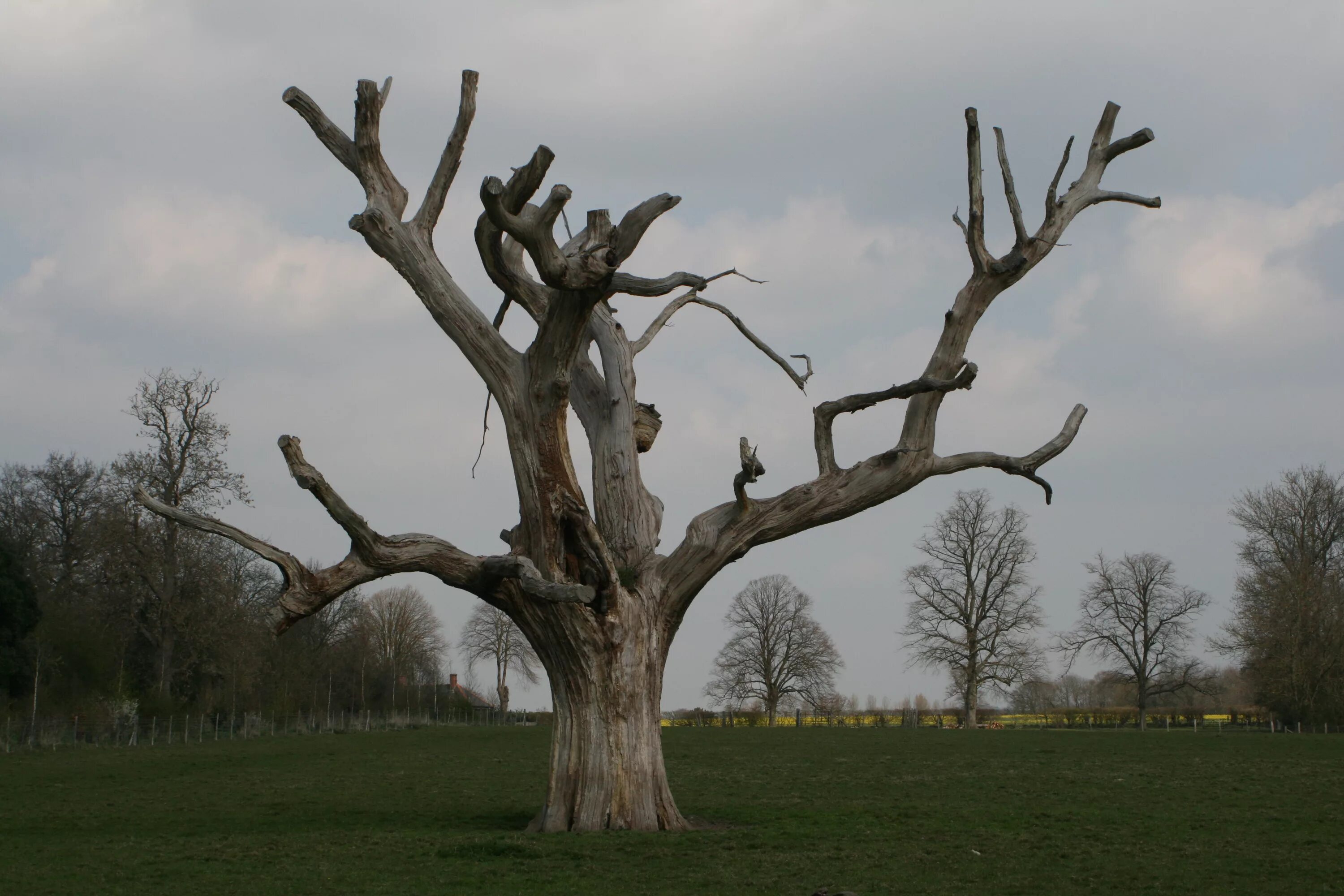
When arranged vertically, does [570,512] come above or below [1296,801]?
above

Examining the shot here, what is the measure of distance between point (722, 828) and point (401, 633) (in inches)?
2367

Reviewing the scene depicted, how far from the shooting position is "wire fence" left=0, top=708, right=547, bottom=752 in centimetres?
3191

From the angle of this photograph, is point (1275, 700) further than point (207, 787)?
Yes

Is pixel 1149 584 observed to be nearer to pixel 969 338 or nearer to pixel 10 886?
pixel 969 338

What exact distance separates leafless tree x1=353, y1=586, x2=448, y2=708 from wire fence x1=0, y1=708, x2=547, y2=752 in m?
13.1

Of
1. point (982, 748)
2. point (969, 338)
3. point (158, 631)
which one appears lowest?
point (982, 748)

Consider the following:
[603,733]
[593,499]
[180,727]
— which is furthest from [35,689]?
[603,733]

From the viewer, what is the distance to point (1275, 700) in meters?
45.6

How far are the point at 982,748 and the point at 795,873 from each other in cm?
2217

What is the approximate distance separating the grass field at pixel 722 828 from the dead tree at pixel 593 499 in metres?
1.12

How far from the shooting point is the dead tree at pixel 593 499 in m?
11.7

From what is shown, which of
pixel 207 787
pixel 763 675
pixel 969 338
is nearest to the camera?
pixel 969 338

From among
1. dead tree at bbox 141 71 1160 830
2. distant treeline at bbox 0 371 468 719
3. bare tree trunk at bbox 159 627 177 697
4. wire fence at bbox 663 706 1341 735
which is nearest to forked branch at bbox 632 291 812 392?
dead tree at bbox 141 71 1160 830

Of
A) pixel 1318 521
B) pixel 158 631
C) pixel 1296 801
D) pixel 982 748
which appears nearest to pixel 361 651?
pixel 158 631
